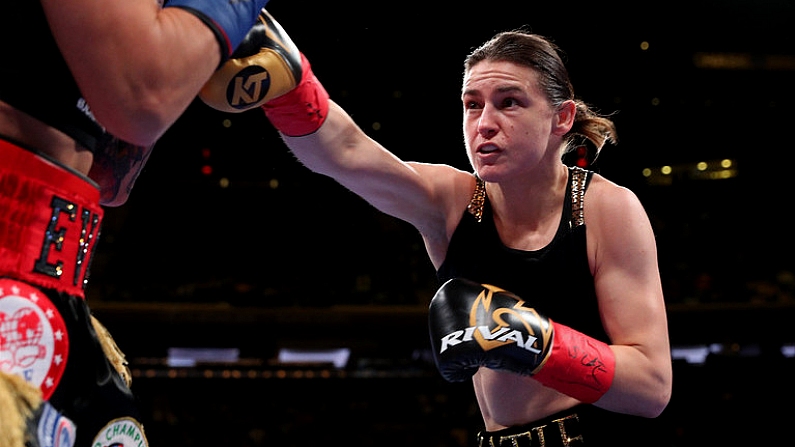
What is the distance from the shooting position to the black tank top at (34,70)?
1097 mm

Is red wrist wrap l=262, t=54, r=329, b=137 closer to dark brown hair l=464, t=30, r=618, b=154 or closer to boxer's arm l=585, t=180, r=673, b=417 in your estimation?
dark brown hair l=464, t=30, r=618, b=154

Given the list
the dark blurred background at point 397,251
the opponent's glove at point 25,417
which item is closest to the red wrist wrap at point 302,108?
the opponent's glove at point 25,417

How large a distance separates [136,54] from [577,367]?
1203mm

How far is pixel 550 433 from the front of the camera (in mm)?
2025

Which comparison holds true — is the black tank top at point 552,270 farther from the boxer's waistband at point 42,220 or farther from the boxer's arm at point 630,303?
the boxer's waistband at point 42,220

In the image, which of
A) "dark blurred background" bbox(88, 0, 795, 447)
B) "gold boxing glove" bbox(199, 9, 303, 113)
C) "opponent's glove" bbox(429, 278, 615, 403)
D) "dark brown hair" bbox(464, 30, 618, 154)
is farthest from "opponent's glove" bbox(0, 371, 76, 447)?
"dark blurred background" bbox(88, 0, 795, 447)

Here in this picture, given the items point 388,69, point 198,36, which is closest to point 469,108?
point 198,36

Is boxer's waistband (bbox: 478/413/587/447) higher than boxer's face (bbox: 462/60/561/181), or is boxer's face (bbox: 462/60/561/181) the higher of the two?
boxer's face (bbox: 462/60/561/181)

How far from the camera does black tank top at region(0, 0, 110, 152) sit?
1.10 m

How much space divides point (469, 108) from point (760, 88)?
30.6 feet

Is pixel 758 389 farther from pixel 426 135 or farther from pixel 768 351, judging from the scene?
pixel 426 135

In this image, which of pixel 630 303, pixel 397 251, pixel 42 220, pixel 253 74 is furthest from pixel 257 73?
pixel 397 251

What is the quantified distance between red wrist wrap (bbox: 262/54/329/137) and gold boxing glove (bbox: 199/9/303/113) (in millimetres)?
154

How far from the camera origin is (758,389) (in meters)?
10.2
